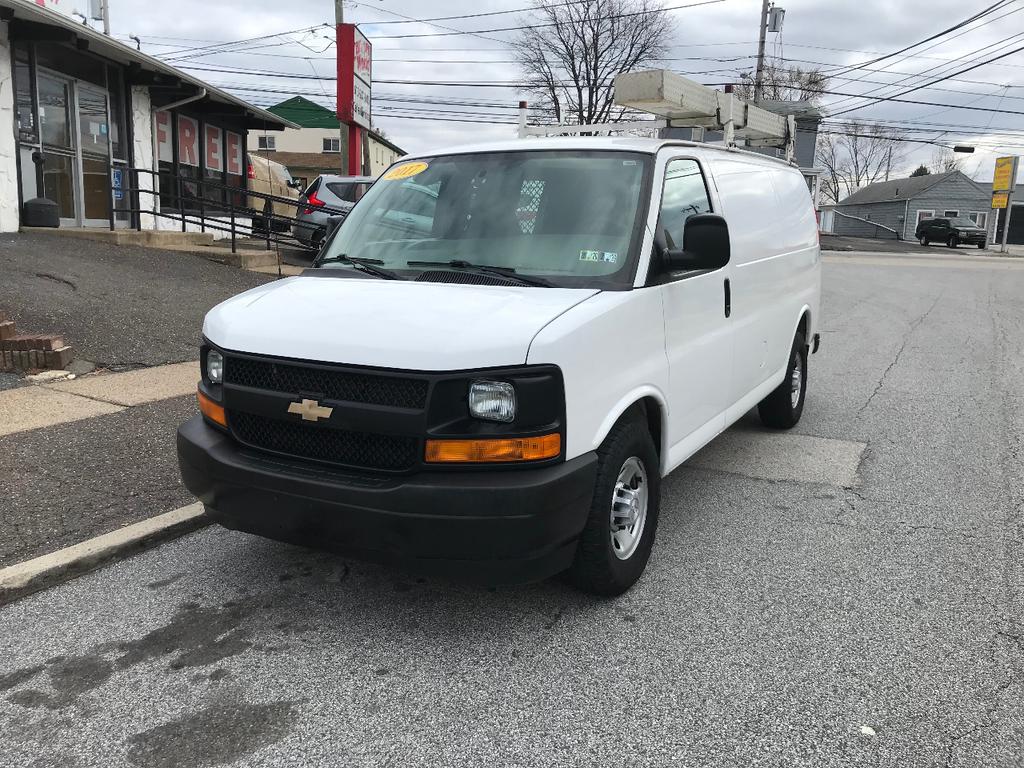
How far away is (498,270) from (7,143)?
1138 cm

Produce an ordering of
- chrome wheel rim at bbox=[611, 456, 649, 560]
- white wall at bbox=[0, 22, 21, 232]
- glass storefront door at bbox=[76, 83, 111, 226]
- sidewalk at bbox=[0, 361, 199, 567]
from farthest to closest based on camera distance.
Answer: glass storefront door at bbox=[76, 83, 111, 226] < white wall at bbox=[0, 22, 21, 232] < sidewalk at bbox=[0, 361, 199, 567] < chrome wheel rim at bbox=[611, 456, 649, 560]

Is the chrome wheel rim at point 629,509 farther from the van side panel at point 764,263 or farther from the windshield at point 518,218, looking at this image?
the van side panel at point 764,263

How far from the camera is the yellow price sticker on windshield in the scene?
4562 millimetres

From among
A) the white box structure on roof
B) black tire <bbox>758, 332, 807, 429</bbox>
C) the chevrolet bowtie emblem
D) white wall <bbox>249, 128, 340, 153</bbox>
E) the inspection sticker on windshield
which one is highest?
white wall <bbox>249, 128, 340, 153</bbox>

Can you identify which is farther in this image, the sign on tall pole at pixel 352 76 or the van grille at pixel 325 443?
the sign on tall pole at pixel 352 76

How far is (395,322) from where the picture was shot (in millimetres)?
3141

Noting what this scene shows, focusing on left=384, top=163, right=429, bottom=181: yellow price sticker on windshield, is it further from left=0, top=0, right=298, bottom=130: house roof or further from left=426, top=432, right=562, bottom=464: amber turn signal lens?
left=0, top=0, right=298, bottom=130: house roof

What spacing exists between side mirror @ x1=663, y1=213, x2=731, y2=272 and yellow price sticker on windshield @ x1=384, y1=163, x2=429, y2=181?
5.03 feet

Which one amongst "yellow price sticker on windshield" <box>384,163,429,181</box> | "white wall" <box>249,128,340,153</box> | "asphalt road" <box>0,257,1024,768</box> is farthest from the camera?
"white wall" <box>249,128,340,153</box>

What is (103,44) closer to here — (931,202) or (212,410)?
(212,410)

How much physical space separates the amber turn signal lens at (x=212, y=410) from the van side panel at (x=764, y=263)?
283 centimetres

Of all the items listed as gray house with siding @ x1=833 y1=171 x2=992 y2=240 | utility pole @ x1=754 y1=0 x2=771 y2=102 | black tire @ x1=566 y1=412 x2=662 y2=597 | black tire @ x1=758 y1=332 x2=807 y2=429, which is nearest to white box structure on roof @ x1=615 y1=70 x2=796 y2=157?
black tire @ x1=758 y1=332 x2=807 y2=429

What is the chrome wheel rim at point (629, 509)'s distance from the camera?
3588mm

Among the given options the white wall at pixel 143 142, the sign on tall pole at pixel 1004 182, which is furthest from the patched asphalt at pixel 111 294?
the sign on tall pole at pixel 1004 182
